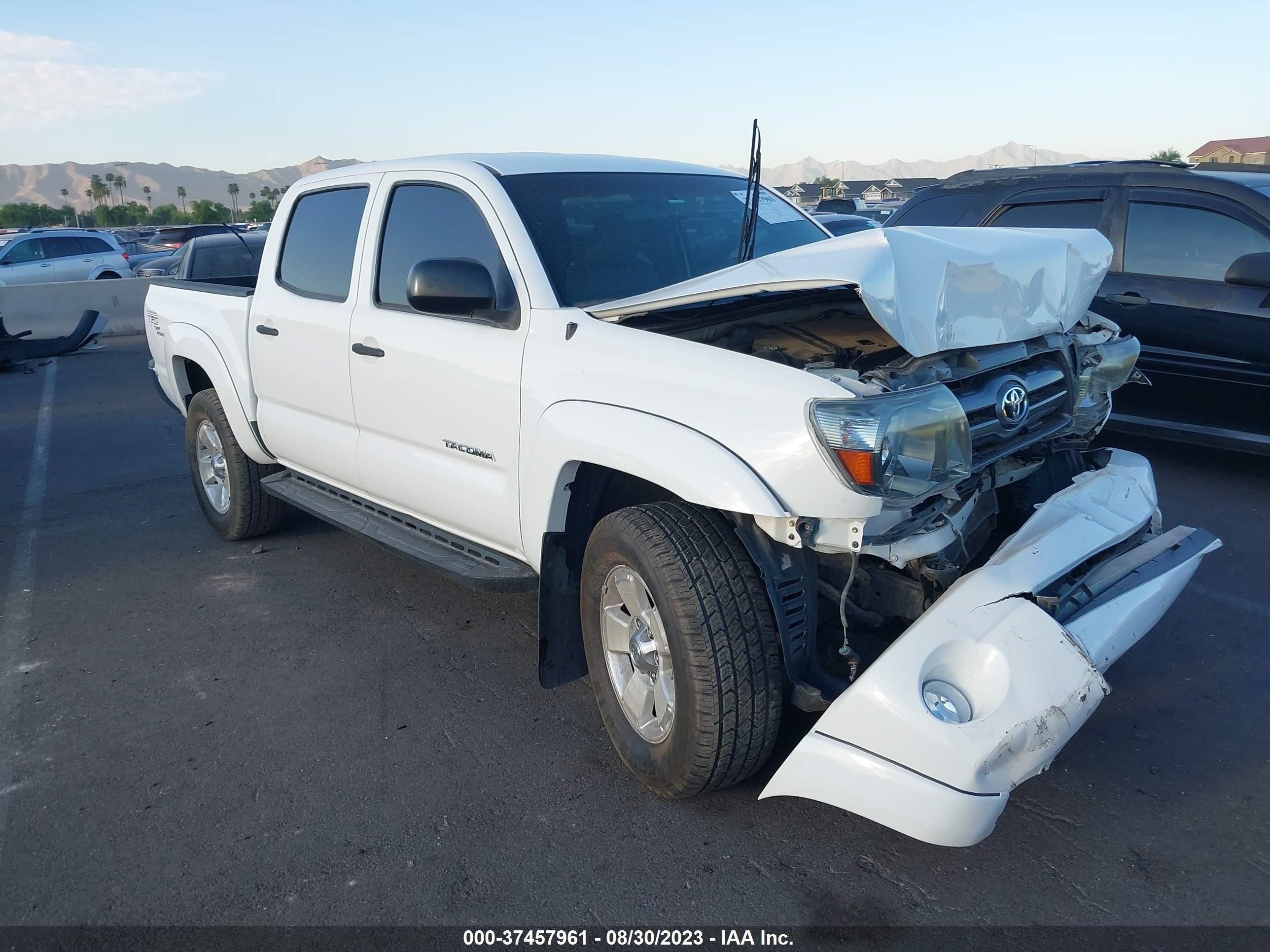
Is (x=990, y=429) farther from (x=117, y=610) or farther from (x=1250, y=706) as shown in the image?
(x=117, y=610)

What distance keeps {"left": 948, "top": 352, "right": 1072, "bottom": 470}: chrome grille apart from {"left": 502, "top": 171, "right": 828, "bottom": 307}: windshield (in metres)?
1.25

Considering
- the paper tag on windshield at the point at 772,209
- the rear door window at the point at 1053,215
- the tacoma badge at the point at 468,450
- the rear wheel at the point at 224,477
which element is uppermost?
the paper tag on windshield at the point at 772,209

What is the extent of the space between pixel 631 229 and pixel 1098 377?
1.82 m

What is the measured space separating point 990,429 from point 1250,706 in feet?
5.19

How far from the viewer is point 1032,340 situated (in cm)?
338

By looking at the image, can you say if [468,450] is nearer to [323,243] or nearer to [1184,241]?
[323,243]

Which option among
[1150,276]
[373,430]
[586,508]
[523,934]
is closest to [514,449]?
[586,508]

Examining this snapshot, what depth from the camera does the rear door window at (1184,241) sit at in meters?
5.75

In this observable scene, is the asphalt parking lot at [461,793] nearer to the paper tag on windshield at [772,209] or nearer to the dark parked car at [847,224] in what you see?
the paper tag on windshield at [772,209]

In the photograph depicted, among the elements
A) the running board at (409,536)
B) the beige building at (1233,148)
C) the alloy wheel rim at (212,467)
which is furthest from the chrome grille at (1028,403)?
the beige building at (1233,148)

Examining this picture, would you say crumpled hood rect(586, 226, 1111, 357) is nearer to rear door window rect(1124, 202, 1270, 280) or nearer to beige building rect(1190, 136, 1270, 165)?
rear door window rect(1124, 202, 1270, 280)

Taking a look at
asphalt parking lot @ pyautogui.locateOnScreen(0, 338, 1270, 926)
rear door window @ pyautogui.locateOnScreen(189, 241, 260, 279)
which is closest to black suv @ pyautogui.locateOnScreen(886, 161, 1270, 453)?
asphalt parking lot @ pyautogui.locateOnScreen(0, 338, 1270, 926)

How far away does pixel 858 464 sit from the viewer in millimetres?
2547

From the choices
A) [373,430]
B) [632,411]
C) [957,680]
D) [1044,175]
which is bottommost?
[957,680]
